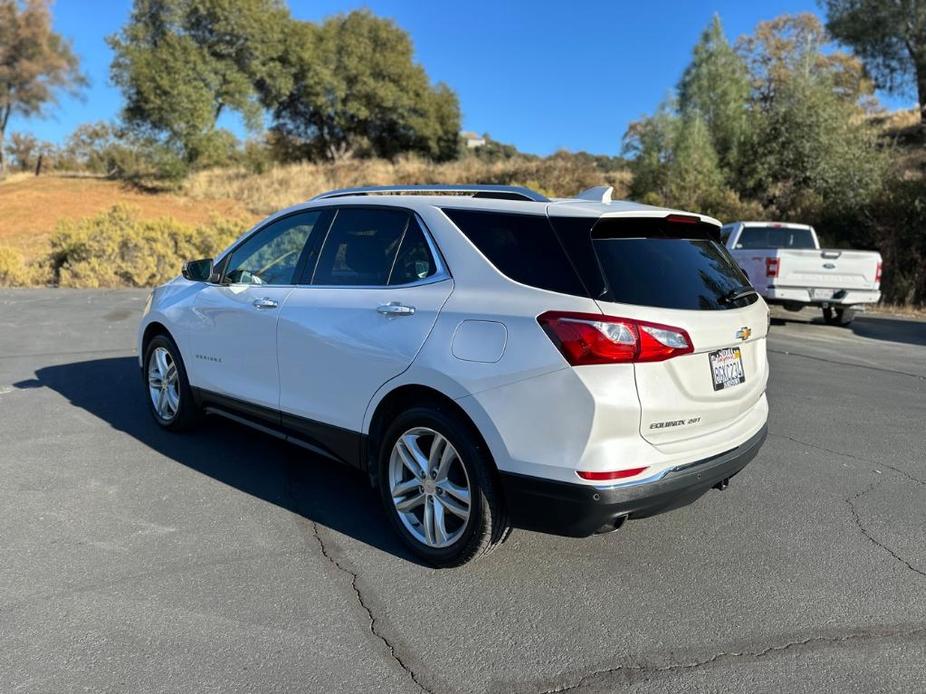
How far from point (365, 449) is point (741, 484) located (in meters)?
2.58

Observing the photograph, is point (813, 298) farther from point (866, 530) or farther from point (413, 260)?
point (413, 260)

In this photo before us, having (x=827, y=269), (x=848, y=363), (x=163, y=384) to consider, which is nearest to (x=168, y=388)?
(x=163, y=384)

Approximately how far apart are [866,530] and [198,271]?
4746mm

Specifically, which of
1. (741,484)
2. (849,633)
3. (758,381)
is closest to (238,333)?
(758,381)

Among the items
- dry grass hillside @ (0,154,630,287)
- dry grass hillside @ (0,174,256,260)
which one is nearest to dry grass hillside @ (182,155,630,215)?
dry grass hillside @ (0,154,630,287)

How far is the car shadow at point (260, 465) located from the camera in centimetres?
395

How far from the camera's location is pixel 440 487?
11.0ft

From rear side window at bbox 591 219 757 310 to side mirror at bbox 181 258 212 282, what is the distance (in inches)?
124

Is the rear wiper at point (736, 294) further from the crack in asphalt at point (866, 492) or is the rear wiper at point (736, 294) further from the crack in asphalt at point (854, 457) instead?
the crack in asphalt at point (854, 457)

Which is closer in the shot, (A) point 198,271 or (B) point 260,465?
(B) point 260,465

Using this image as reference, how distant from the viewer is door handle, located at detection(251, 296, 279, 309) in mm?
4285

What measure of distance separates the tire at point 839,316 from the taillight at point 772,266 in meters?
1.97

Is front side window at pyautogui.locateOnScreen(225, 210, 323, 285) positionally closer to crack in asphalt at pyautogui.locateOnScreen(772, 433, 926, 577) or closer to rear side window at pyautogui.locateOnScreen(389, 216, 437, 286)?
rear side window at pyautogui.locateOnScreen(389, 216, 437, 286)

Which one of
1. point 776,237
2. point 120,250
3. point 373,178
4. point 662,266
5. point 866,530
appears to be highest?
point 373,178
